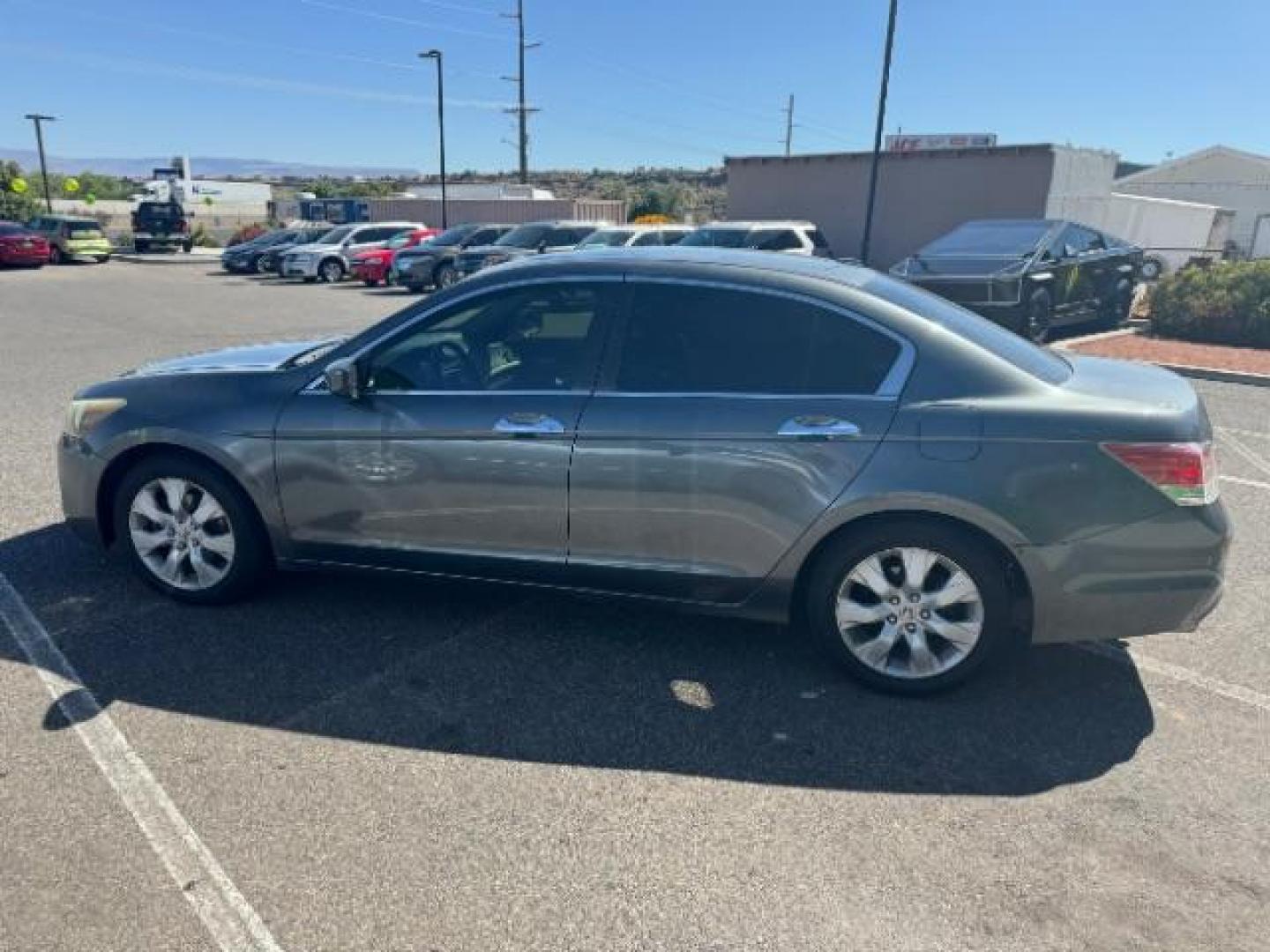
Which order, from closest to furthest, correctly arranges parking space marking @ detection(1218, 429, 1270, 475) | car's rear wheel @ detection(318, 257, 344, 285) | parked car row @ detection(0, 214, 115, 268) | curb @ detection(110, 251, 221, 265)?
parking space marking @ detection(1218, 429, 1270, 475) < car's rear wheel @ detection(318, 257, 344, 285) < parked car row @ detection(0, 214, 115, 268) < curb @ detection(110, 251, 221, 265)

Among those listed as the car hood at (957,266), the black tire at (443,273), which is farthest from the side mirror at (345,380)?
the black tire at (443,273)

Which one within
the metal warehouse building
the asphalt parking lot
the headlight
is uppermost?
the metal warehouse building

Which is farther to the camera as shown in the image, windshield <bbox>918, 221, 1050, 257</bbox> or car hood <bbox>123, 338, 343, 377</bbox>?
windshield <bbox>918, 221, 1050, 257</bbox>

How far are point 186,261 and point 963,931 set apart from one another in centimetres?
3777

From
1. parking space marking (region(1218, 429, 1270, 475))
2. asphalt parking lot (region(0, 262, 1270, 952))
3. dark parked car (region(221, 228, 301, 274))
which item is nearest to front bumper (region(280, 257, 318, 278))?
dark parked car (region(221, 228, 301, 274))

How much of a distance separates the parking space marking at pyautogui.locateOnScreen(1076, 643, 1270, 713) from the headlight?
4.46 metres

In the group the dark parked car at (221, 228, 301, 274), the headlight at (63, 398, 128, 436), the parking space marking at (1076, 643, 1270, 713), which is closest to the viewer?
the parking space marking at (1076, 643, 1270, 713)

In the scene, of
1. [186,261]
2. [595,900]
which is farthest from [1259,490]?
[186,261]

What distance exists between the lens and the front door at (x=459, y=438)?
3.58 meters

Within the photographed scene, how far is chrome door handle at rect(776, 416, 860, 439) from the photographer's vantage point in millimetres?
3277

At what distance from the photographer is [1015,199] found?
19.4 m

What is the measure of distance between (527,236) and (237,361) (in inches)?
700

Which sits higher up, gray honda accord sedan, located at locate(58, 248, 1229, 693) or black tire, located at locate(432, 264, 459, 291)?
gray honda accord sedan, located at locate(58, 248, 1229, 693)

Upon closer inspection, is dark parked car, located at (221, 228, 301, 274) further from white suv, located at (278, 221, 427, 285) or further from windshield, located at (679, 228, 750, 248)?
windshield, located at (679, 228, 750, 248)
